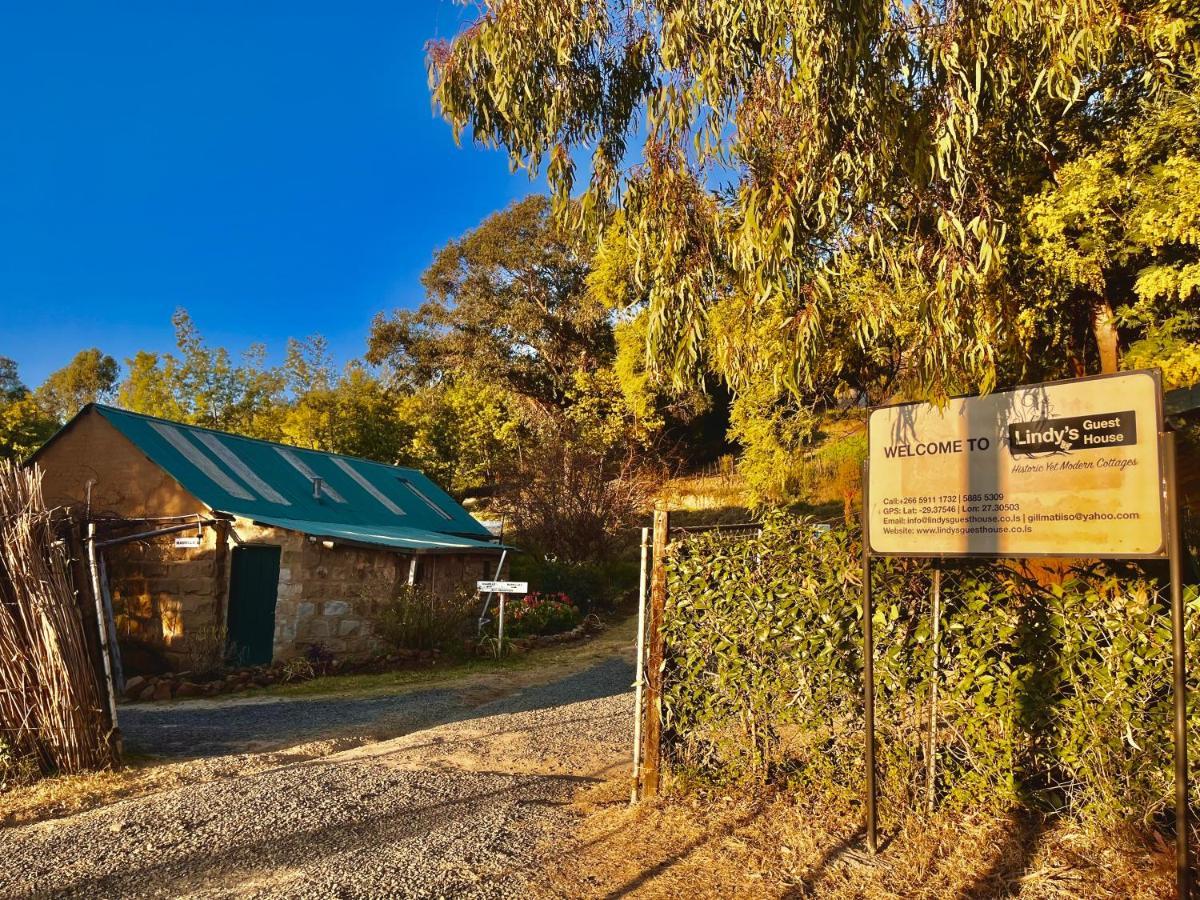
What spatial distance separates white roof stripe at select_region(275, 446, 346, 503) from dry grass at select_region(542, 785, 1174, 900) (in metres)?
16.4

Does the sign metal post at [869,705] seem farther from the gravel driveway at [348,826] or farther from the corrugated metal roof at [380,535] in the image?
the corrugated metal roof at [380,535]

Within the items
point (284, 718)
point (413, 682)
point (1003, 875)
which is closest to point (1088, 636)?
point (1003, 875)

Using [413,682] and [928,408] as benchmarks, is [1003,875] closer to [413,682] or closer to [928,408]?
[928,408]

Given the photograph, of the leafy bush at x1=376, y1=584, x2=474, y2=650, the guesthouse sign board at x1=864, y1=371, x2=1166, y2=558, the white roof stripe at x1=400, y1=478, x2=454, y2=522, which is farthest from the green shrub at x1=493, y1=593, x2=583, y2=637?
the guesthouse sign board at x1=864, y1=371, x2=1166, y2=558

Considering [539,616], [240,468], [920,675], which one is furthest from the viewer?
[539,616]

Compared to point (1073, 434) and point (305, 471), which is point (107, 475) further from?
point (1073, 434)

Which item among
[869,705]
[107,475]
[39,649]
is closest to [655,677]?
[869,705]

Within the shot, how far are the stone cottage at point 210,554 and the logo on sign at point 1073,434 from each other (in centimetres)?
1308

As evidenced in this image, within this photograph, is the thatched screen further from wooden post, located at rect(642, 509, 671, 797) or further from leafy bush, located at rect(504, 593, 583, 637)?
leafy bush, located at rect(504, 593, 583, 637)

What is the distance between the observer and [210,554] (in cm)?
1531

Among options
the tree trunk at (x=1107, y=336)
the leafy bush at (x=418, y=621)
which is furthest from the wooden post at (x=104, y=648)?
the tree trunk at (x=1107, y=336)

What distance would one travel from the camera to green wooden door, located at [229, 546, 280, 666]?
15562mm

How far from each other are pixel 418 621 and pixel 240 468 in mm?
5705

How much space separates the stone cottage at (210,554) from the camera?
15188mm
